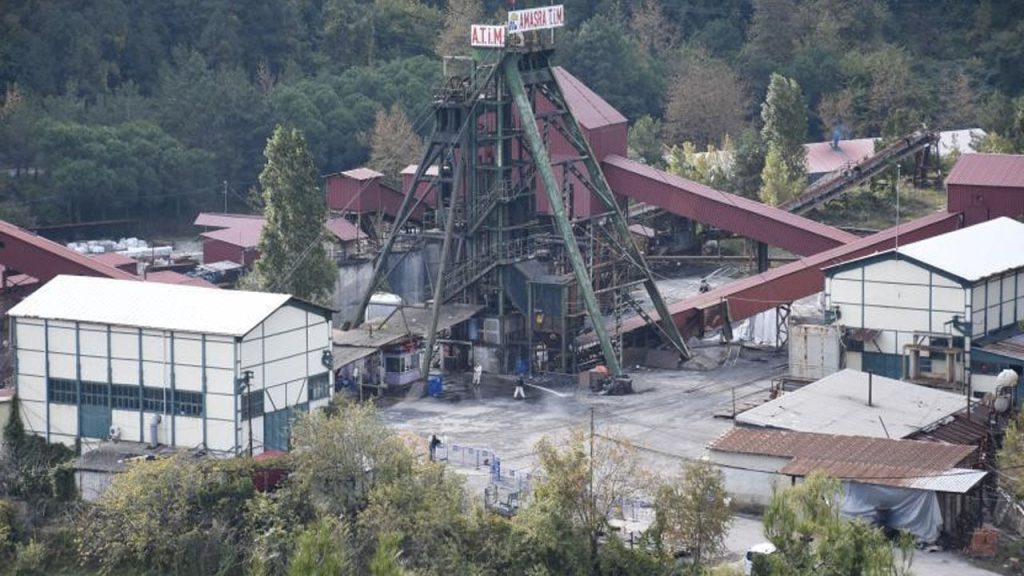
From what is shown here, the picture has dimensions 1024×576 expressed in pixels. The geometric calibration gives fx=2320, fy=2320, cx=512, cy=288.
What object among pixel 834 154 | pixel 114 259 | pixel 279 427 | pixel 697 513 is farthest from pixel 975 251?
pixel 834 154

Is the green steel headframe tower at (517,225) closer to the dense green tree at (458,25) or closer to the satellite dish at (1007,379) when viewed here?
the satellite dish at (1007,379)

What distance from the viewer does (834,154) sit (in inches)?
3265

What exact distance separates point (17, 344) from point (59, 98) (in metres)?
32.9

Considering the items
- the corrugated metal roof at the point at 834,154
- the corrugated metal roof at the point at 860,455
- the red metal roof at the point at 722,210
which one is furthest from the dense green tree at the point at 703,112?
the corrugated metal roof at the point at 860,455

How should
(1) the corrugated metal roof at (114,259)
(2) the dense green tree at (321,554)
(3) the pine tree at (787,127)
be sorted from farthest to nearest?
(3) the pine tree at (787,127)
(1) the corrugated metal roof at (114,259)
(2) the dense green tree at (321,554)

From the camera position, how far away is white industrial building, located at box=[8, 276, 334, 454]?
48156mm

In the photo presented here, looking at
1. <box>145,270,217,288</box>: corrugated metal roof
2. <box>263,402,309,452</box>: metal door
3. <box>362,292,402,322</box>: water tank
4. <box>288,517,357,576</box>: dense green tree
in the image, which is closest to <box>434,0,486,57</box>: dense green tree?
<box>145,270,217,288</box>: corrugated metal roof

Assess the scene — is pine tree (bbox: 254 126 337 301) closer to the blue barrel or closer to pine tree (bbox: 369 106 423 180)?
the blue barrel

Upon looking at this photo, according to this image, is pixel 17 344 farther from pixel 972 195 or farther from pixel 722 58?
pixel 722 58

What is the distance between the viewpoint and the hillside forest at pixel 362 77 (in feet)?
256

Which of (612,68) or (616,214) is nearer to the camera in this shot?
(616,214)

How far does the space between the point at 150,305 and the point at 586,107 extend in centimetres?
2038

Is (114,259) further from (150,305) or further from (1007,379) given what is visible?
(1007,379)

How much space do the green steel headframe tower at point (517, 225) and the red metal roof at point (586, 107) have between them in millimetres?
4963
